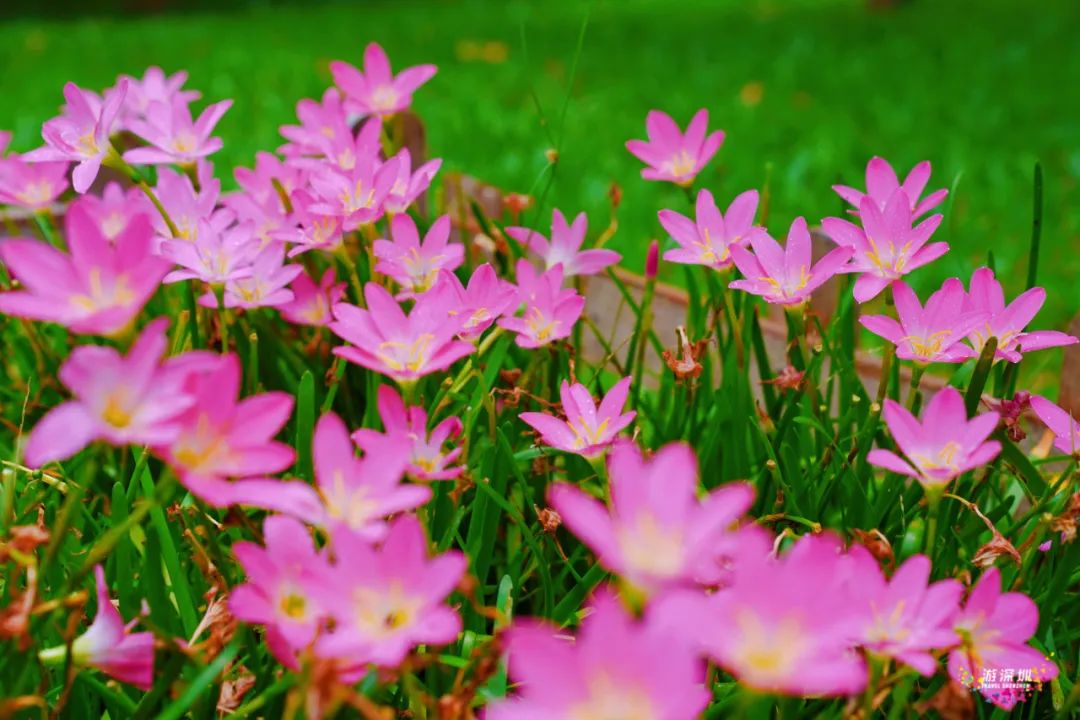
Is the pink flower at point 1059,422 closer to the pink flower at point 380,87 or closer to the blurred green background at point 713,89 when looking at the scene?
the pink flower at point 380,87

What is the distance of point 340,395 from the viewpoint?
1189mm

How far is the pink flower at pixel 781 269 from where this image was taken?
880 millimetres

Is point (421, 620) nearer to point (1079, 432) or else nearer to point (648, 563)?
point (648, 563)

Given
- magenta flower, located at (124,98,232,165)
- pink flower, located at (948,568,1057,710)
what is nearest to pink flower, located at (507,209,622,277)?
magenta flower, located at (124,98,232,165)

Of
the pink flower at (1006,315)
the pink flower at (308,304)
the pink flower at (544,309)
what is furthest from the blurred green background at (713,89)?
the pink flower at (1006,315)

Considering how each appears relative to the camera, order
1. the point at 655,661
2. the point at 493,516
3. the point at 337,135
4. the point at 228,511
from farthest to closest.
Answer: the point at 337,135
the point at 493,516
the point at 228,511
the point at 655,661

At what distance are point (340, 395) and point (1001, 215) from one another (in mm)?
2627

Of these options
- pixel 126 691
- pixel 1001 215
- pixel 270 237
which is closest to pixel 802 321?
pixel 270 237

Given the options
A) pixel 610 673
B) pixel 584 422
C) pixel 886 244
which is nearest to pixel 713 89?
pixel 886 244

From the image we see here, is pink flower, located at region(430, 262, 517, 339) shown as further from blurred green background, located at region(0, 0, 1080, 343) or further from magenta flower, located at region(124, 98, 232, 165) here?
blurred green background, located at region(0, 0, 1080, 343)

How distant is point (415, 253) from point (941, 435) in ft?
1.64

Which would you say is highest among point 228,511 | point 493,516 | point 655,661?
point 655,661

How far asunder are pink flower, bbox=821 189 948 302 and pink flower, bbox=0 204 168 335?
57cm

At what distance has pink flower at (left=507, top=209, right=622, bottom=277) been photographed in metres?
1.11
